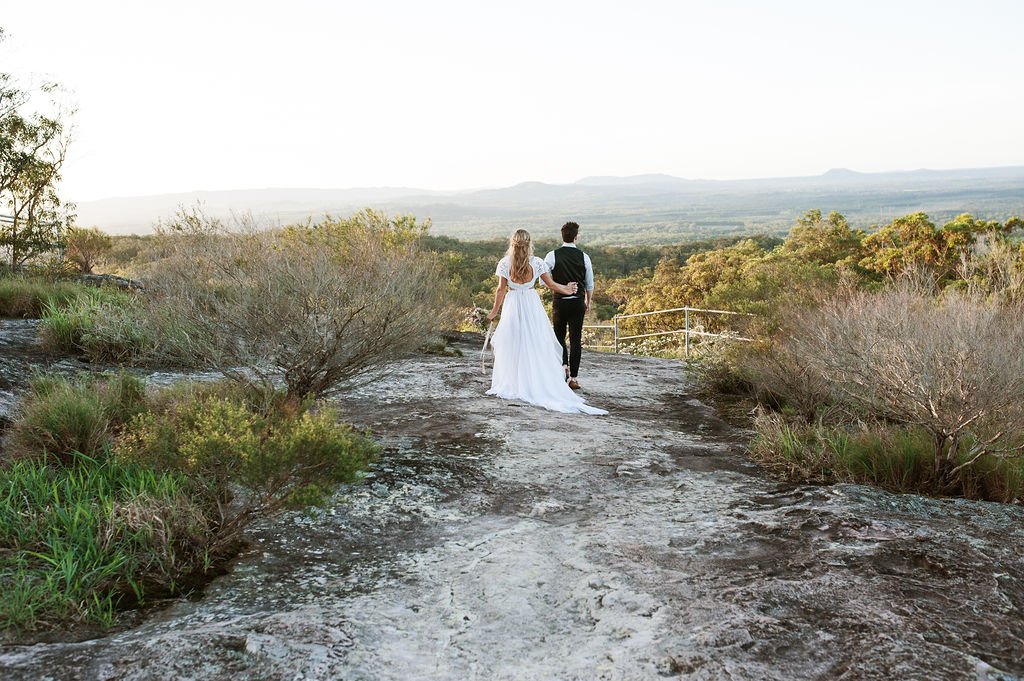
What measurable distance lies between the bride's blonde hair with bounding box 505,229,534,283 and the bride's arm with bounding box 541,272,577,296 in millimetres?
160

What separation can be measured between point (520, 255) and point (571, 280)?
769 mm

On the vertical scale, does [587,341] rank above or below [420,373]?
below

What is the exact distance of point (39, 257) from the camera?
14031mm

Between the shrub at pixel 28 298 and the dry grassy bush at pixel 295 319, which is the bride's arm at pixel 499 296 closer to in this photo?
the dry grassy bush at pixel 295 319

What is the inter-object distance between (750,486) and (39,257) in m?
13.6

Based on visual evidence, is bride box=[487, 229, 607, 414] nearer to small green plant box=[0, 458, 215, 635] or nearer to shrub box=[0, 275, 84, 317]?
small green plant box=[0, 458, 215, 635]

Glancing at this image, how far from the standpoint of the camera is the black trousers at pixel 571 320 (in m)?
8.61

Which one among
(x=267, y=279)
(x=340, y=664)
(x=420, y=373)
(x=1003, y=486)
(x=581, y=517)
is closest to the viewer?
(x=340, y=664)

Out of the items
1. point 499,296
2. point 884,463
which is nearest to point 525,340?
point 499,296

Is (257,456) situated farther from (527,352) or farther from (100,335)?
(100,335)

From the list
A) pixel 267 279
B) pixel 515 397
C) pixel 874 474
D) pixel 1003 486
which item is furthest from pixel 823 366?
pixel 267 279

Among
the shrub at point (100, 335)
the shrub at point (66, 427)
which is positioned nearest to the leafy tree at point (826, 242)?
the shrub at point (100, 335)

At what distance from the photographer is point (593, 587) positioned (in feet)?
11.8

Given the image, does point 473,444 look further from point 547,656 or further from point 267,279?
point 547,656
